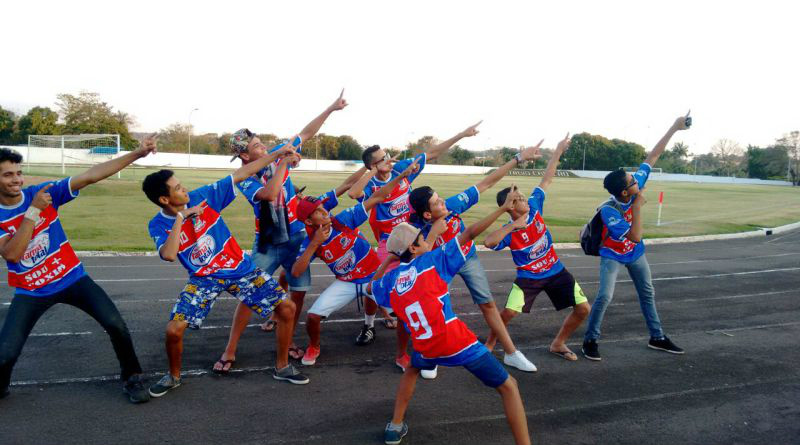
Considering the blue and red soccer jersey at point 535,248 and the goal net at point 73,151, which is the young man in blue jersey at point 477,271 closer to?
the blue and red soccer jersey at point 535,248

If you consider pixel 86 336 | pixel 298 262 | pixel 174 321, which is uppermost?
pixel 298 262

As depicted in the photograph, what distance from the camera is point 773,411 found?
467 centimetres

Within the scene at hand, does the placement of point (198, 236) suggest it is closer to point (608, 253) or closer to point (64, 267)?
point (64, 267)

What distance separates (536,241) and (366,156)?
220 centimetres

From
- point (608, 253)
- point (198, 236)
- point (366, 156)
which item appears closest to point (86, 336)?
point (198, 236)

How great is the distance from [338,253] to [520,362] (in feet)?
7.20

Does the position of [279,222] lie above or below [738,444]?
above

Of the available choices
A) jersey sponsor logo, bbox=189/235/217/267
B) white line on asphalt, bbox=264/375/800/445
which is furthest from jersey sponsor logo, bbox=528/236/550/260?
jersey sponsor logo, bbox=189/235/217/267

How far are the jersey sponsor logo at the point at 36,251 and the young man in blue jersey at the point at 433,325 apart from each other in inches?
113

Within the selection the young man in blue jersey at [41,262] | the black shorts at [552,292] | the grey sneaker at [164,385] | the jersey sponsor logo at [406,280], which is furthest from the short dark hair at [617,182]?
the grey sneaker at [164,385]

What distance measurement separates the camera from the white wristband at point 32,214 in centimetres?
414

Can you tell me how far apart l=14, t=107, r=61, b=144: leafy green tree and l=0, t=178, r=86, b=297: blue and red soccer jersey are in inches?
2730

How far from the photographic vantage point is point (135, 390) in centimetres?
467

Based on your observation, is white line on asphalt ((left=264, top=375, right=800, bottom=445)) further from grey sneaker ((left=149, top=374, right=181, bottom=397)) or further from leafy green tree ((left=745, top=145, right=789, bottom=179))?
leafy green tree ((left=745, top=145, right=789, bottom=179))
